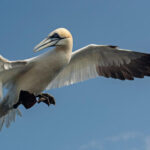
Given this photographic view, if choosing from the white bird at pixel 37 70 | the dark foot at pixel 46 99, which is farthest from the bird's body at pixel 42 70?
the dark foot at pixel 46 99

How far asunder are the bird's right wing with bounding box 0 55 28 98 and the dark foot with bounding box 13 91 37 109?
557 mm

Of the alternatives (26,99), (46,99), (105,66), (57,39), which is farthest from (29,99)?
(105,66)

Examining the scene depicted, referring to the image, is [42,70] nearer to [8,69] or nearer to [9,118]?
[8,69]

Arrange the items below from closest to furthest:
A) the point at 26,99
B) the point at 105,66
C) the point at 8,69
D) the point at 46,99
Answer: the point at 8,69 < the point at 26,99 < the point at 46,99 < the point at 105,66

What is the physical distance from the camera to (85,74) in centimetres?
1334

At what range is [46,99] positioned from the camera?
39.1 ft

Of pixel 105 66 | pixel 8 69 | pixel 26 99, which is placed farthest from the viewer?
pixel 105 66

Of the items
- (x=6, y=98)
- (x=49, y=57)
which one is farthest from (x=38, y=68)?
(x=6, y=98)

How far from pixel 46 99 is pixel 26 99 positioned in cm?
83

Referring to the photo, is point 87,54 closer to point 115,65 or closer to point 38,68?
point 115,65

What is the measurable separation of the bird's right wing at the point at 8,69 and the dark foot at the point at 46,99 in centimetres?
93

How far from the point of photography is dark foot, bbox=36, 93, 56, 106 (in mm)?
11828

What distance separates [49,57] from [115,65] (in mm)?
2813

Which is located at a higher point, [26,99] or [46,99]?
[26,99]
